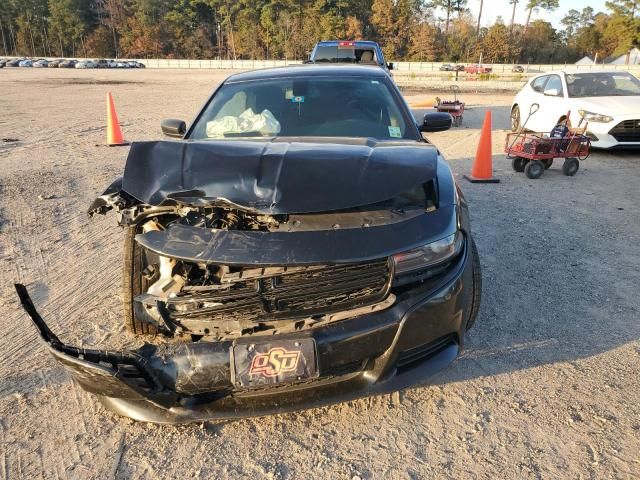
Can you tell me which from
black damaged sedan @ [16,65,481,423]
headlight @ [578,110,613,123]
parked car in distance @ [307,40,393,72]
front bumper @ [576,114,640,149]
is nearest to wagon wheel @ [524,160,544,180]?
front bumper @ [576,114,640,149]

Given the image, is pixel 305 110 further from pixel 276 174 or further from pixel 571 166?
pixel 571 166

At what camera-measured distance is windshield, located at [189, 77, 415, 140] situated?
11.0 ft

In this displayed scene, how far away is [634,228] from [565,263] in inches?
56.1

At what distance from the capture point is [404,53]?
7550 cm

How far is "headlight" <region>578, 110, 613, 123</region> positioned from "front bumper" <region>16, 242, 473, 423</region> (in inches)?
299

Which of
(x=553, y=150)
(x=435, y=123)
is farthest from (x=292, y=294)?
(x=553, y=150)

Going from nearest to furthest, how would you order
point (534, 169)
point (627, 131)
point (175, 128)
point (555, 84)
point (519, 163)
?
point (175, 128) < point (534, 169) < point (519, 163) < point (627, 131) < point (555, 84)

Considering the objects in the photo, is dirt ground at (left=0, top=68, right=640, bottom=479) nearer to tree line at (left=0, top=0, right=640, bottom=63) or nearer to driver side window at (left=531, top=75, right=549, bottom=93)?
driver side window at (left=531, top=75, right=549, bottom=93)

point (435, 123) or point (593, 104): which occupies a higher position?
point (435, 123)

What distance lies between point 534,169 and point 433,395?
5429 mm

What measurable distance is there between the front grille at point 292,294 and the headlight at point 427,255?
67 millimetres

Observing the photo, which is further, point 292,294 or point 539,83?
point 539,83

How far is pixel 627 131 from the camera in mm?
7930

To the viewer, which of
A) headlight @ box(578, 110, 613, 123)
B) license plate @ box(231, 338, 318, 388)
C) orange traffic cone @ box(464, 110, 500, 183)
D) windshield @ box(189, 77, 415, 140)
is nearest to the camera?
license plate @ box(231, 338, 318, 388)
